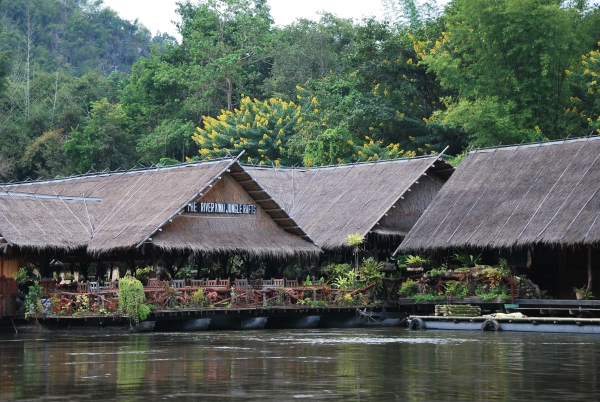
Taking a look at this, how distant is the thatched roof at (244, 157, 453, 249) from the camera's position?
37.7 m

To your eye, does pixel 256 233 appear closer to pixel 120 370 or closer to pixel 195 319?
pixel 195 319

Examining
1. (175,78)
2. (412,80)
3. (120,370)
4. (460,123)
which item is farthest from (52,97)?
(120,370)

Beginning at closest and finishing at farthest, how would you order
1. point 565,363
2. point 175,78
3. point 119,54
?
point 565,363, point 175,78, point 119,54

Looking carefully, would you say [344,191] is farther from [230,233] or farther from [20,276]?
[20,276]

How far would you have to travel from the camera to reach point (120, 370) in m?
18.5

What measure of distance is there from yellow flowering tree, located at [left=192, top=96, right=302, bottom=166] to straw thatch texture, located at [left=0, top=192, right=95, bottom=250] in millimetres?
19595

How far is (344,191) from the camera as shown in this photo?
40.8 metres

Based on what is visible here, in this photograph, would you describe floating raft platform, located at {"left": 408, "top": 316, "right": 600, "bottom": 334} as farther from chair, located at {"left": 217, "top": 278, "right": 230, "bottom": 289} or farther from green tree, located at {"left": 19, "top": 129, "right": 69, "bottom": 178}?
green tree, located at {"left": 19, "top": 129, "right": 69, "bottom": 178}

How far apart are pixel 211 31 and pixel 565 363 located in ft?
170

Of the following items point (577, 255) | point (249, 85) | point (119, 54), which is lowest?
point (577, 255)

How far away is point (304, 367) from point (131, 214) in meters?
16.5

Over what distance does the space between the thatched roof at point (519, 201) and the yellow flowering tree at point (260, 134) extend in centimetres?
1858

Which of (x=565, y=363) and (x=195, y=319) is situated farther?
(x=195, y=319)

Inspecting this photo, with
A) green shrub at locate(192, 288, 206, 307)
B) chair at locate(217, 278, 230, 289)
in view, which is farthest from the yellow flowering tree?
green shrub at locate(192, 288, 206, 307)
